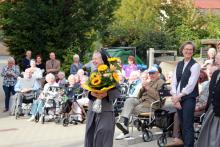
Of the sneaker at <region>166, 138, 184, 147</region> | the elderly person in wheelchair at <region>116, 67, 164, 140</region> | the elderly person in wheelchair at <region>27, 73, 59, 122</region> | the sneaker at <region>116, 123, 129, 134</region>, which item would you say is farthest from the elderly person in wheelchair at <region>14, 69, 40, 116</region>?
the sneaker at <region>166, 138, 184, 147</region>

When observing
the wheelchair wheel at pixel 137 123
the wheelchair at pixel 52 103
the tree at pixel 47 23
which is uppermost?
the tree at pixel 47 23

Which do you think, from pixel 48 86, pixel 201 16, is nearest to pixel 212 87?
pixel 48 86

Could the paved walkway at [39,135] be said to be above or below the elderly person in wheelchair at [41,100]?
below

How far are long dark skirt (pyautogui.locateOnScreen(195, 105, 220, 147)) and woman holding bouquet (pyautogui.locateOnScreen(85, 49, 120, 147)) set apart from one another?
5.65 ft

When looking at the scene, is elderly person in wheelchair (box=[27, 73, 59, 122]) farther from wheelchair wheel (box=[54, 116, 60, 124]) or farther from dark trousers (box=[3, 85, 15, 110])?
dark trousers (box=[3, 85, 15, 110])

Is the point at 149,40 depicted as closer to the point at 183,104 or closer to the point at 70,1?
the point at 70,1

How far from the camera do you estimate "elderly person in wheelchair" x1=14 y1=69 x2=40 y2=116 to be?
15.1m

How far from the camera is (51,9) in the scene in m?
19.9

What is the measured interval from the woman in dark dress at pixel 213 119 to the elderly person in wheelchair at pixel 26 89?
23.5 ft

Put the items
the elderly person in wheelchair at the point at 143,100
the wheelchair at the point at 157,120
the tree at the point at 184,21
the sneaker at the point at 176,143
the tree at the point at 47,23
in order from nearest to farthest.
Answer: the sneaker at the point at 176,143, the wheelchair at the point at 157,120, the elderly person in wheelchair at the point at 143,100, the tree at the point at 47,23, the tree at the point at 184,21

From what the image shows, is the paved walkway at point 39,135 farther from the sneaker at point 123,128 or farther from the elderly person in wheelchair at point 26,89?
the elderly person in wheelchair at point 26,89

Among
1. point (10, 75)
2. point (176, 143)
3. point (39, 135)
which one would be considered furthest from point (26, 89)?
point (176, 143)

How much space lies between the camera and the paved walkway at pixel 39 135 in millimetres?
11219

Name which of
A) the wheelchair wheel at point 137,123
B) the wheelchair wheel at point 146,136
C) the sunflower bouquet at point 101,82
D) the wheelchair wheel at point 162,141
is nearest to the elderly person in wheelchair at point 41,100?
the wheelchair wheel at point 137,123
